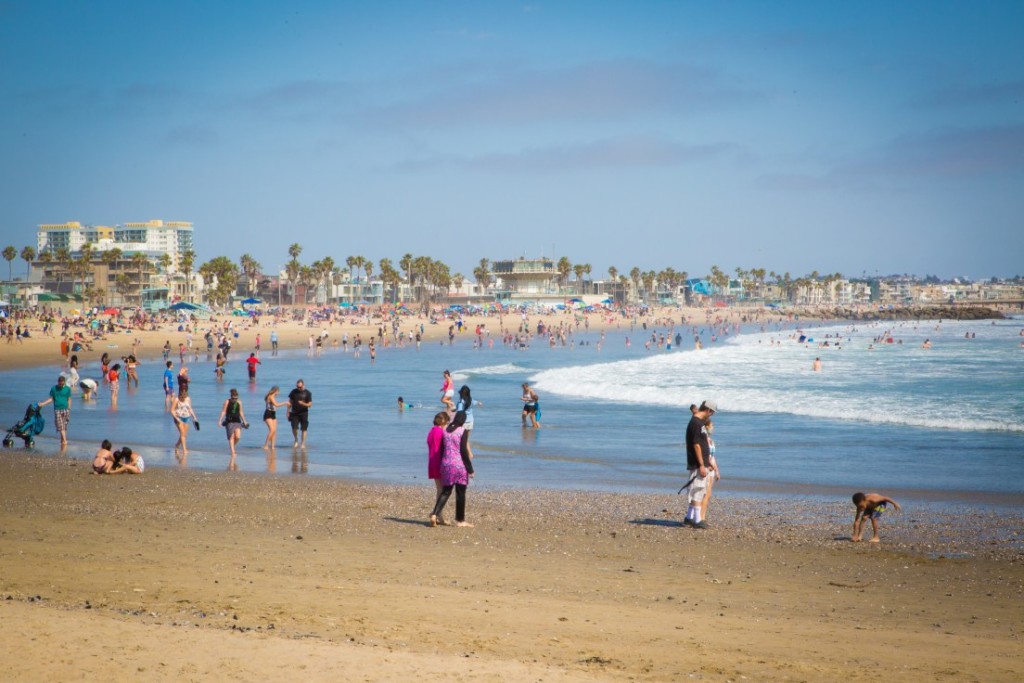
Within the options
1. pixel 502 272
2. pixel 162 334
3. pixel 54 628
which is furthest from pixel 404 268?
pixel 54 628

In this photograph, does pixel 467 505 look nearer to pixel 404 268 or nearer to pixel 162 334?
pixel 162 334

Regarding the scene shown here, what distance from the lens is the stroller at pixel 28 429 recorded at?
1830cm

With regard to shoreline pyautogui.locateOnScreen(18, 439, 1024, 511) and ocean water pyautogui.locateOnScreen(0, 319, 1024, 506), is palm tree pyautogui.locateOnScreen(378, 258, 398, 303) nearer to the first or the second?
ocean water pyautogui.locateOnScreen(0, 319, 1024, 506)

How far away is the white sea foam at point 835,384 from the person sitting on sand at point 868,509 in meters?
14.4

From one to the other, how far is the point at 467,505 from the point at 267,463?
18.2 ft

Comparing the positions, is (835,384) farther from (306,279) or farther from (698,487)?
(306,279)

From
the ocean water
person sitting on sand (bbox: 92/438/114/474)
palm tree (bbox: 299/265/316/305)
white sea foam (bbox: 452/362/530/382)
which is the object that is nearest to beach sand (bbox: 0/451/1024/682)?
person sitting on sand (bbox: 92/438/114/474)

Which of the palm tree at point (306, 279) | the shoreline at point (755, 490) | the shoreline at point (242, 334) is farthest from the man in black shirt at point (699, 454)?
the palm tree at point (306, 279)

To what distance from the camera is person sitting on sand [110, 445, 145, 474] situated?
14676mm

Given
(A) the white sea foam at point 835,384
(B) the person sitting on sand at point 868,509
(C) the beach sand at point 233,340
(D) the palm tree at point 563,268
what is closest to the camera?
(B) the person sitting on sand at point 868,509

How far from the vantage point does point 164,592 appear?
24.5 feet

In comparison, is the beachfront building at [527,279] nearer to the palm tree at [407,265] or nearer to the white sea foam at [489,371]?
the palm tree at [407,265]

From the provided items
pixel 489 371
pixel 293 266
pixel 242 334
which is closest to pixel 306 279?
pixel 293 266

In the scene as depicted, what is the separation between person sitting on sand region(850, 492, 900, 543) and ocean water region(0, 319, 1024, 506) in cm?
372
